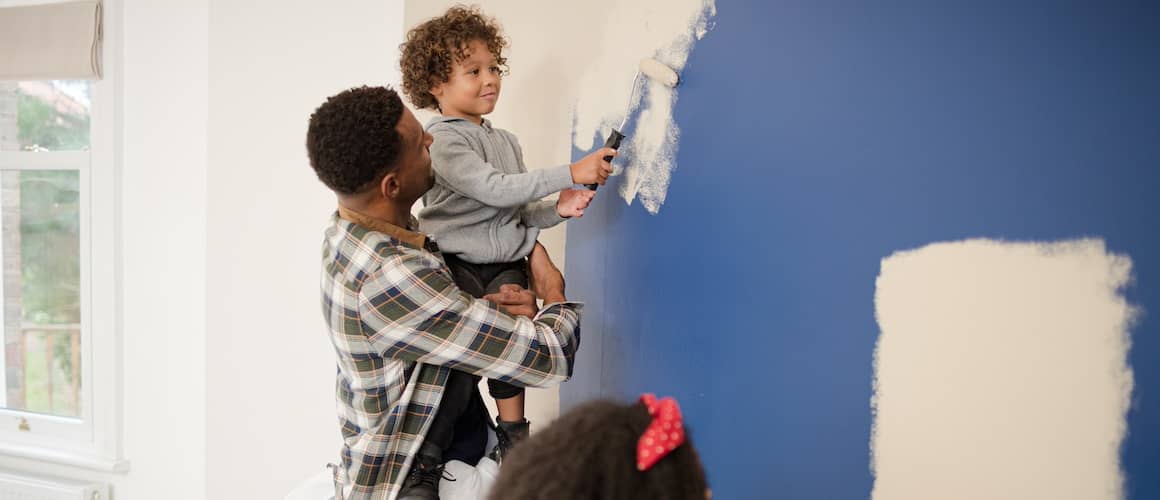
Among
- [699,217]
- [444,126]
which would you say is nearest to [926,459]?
[699,217]

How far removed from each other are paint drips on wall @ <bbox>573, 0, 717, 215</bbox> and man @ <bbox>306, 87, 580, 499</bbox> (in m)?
0.33

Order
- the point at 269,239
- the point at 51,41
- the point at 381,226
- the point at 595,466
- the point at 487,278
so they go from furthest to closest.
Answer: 1. the point at 51,41
2. the point at 269,239
3. the point at 487,278
4. the point at 381,226
5. the point at 595,466

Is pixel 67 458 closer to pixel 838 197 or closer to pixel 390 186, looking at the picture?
pixel 390 186

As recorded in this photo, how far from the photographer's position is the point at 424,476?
1330mm

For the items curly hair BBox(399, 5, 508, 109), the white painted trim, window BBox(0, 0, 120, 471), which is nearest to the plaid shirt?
curly hair BBox(399, 5, 508, 109)

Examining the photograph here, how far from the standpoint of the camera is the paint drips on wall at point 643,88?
1464mm

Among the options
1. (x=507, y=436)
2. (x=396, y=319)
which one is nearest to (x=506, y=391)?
(x=507, y=436)

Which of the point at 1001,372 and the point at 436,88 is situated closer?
the point at 1001,372

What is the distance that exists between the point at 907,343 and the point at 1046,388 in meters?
0.20

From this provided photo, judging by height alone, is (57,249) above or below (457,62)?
below

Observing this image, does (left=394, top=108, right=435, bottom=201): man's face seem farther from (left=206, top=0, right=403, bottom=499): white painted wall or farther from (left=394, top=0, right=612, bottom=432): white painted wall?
(left=206, top=0, right=403, bottom=499): white painted wall

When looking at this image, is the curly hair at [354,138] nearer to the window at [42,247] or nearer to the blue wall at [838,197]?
the blue wall at [838,197]

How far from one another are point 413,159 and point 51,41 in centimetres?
→ 209

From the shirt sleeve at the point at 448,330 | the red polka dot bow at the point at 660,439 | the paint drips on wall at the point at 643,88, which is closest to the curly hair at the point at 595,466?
the red polka dot bow at the point at 660,439
